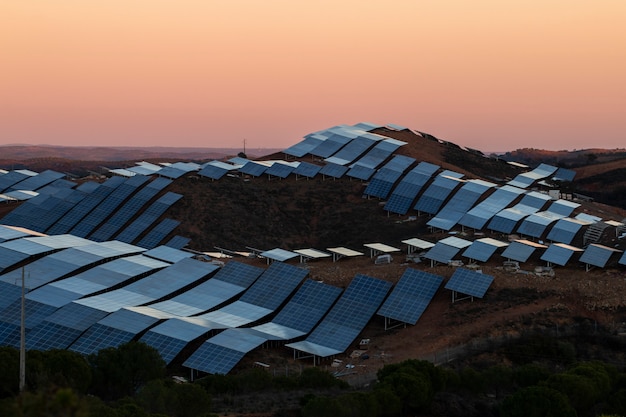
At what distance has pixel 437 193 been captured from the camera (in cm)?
7294

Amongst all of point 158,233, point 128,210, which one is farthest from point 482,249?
point 128,210

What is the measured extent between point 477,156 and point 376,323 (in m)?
53.7

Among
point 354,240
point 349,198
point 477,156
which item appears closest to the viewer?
point 354,240

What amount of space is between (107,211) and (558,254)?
3856 centimetres

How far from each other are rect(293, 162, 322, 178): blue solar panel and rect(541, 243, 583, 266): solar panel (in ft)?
102

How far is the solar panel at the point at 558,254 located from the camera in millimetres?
53062

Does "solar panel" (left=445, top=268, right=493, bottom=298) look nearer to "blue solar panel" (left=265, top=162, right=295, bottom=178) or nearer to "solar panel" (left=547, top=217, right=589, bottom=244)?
"solar panel" (left=547, top=217, right=589, bottom=244)

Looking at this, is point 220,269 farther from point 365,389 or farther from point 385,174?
point 385,174

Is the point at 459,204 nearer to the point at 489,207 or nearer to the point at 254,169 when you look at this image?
the point at 489,207

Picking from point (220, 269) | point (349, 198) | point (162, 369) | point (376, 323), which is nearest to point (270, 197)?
point (349, 198)

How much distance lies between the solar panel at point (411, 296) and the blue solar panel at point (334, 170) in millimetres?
31375

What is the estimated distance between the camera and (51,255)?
54281mm

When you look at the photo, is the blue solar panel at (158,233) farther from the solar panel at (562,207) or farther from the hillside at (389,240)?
the solar panel at (562,207)

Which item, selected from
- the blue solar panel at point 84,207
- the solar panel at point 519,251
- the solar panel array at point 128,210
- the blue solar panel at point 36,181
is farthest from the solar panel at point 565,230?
the blue solar panel at point 36,181
